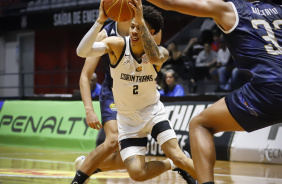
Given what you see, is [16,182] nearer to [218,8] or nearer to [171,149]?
[171,149]

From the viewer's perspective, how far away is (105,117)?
19.1 feet

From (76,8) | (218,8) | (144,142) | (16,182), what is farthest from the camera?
(76,8)

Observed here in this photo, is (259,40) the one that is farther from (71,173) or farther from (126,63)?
(71,173)

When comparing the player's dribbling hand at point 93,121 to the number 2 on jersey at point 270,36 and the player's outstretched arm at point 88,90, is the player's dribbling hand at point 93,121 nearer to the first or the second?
the player's outstretched arm at point 88,90

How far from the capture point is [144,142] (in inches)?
207

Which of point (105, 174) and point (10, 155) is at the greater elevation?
point (105, 174)

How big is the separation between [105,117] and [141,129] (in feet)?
2.41

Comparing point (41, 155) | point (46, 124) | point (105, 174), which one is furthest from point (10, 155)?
point (105, 174)

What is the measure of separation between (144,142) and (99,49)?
3.48 feet

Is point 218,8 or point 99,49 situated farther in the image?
point 99,49

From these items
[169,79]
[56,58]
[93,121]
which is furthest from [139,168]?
[56,58]

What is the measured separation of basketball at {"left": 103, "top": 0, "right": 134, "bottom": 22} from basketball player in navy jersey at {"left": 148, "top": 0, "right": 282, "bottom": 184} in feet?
1.90

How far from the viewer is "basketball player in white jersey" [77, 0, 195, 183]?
5.09 m

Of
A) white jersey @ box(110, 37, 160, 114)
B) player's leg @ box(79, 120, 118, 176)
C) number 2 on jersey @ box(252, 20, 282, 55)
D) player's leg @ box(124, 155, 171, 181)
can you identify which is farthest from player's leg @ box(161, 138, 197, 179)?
number 2 on jersey @ box(252, 20, 282, 55)
